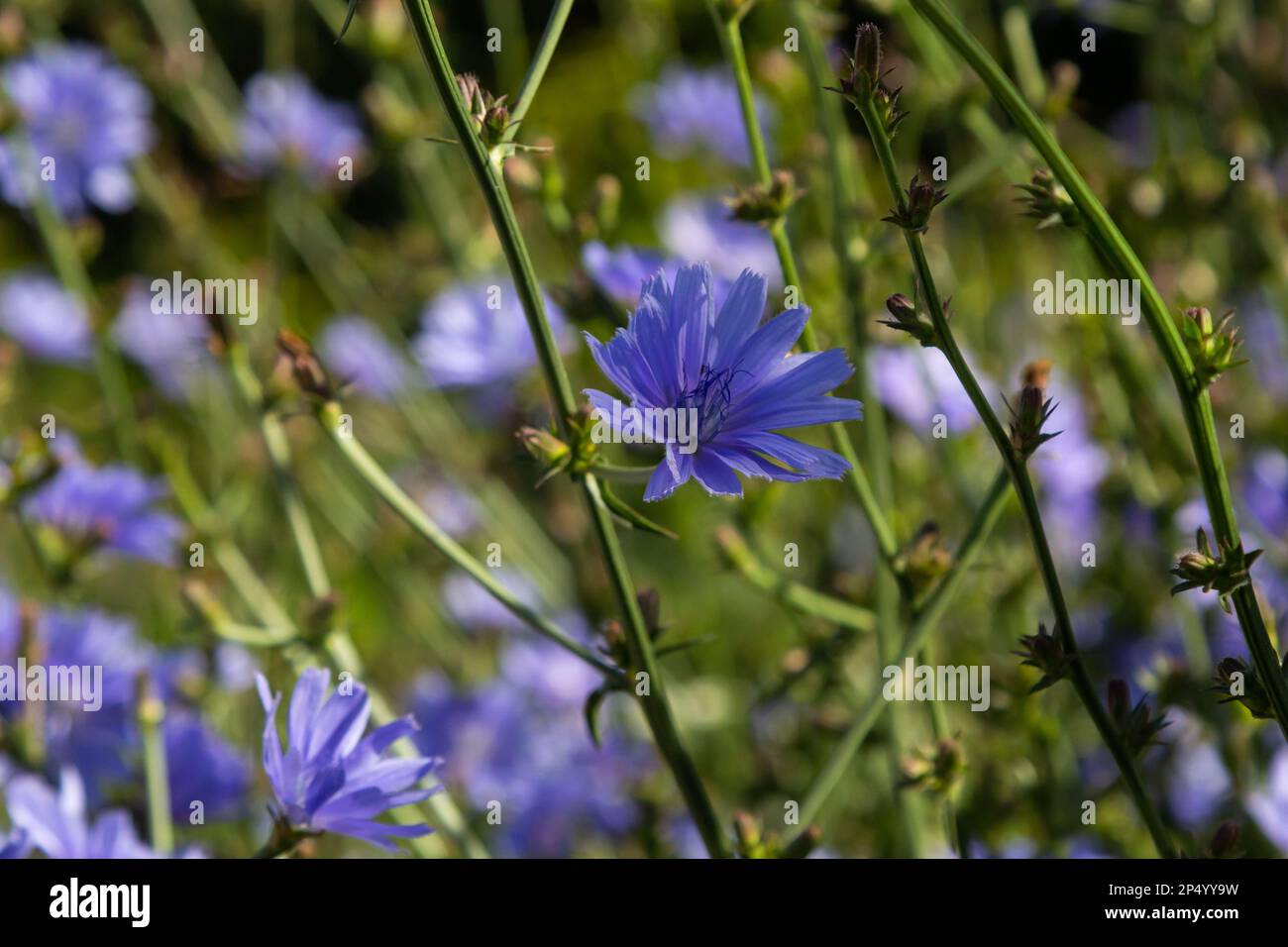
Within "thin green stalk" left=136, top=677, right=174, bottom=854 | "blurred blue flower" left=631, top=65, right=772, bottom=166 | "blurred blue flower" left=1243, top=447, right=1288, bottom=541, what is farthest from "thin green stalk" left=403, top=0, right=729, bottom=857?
"blurred blue flower" left=631, top=65, right=772, bottom=166

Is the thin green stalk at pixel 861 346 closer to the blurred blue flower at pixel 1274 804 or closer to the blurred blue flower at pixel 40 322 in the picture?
the blurred blue flower at pixel 1274 804

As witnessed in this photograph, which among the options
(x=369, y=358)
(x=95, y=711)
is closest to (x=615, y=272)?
(x=95, y=711)

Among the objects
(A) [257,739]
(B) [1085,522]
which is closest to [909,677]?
(B) [1085,522]

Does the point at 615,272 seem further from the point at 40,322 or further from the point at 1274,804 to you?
the point at 40,322

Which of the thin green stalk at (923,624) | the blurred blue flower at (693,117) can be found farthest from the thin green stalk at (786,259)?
the blurred blue flower at (693,117)

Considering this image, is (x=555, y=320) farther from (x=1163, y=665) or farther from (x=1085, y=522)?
(x=1085, y=522)

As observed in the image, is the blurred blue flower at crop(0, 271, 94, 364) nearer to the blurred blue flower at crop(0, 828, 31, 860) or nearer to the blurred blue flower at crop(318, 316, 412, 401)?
the blurred blue flower at crop(318, 316, 412, 401)
